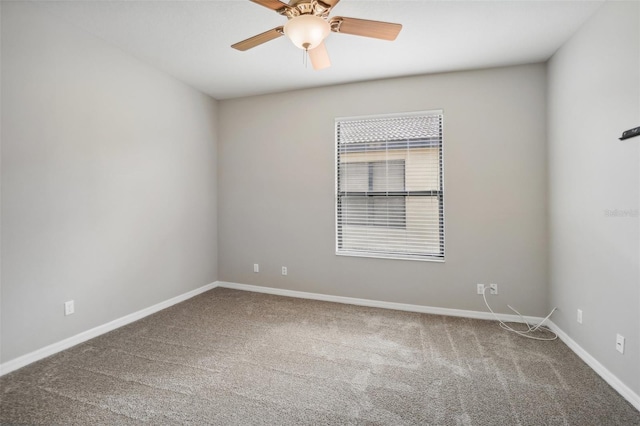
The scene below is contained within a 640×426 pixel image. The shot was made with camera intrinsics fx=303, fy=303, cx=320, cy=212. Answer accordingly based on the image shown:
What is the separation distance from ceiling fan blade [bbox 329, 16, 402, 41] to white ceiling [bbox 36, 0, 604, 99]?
0.44 meters

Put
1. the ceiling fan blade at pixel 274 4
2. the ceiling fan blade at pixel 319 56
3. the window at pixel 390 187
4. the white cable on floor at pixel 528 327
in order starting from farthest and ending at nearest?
1. the window at pixel 390 187
2. the white cable on floor at pixel 528 327
3. the ceiling fan blade at pixel 319 56
4. the ceiling fan blade at pixel 274 4

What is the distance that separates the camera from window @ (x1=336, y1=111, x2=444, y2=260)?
349 centimetres

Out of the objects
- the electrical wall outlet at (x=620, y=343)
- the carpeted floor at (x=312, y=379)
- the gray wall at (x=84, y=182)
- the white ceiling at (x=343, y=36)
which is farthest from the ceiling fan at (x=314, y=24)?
the electrical wall outlet at (x=620, y=343)

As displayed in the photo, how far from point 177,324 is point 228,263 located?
54.4 inches

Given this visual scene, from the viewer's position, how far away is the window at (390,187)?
11.5 ft

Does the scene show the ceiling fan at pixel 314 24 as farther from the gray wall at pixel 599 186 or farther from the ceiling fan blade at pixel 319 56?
the gray wall at pixel 599 186

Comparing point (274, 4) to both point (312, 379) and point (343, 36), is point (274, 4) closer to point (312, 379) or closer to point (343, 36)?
point (343, 36)

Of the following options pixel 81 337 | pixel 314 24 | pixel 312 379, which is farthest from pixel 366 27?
pixel 81 337

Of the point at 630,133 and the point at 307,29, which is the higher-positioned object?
the point at 307,29

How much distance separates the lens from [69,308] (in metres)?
2.58

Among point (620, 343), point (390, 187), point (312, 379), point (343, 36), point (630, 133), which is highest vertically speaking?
point (343, 36)

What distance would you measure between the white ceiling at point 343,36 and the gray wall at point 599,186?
32 centimetres

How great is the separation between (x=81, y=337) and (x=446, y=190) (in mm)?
3838

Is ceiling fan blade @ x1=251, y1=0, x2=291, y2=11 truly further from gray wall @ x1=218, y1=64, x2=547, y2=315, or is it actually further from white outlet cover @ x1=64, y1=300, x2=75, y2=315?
white outlet cover @ x1=64, y1=300, x2=75, y2=315
